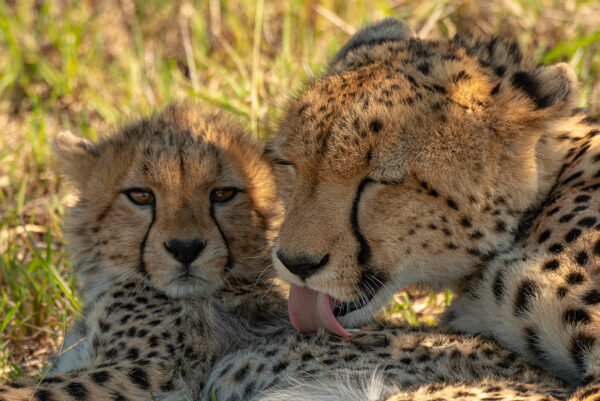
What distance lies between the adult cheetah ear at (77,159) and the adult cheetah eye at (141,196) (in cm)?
35

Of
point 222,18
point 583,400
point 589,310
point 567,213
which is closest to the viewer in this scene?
point 583,400

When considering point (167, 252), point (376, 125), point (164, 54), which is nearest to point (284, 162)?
point (376, 125)

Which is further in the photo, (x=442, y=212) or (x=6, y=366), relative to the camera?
(x=6, y=366)

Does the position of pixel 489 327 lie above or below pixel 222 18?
below

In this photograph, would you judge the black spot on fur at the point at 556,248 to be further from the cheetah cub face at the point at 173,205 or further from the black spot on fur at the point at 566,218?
the cheetah cub face at the point at 173,205

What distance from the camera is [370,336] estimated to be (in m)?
2.65

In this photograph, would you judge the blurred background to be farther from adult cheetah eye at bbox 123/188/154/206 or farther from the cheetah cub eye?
the cheetah cub eye

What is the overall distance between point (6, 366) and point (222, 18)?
3.36 m

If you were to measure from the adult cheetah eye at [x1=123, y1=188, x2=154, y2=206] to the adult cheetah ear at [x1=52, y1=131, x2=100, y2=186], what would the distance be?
1.14 ft

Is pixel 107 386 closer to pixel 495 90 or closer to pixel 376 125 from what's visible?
pixel 376 125

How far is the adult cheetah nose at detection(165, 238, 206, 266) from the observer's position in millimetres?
2766

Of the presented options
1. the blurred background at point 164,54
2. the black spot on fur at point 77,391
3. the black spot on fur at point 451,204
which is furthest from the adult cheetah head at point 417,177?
the blurred background at point 164,54

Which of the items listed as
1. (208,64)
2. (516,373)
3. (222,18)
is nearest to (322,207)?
(516,373)

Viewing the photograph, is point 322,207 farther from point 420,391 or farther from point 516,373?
point 516,373
